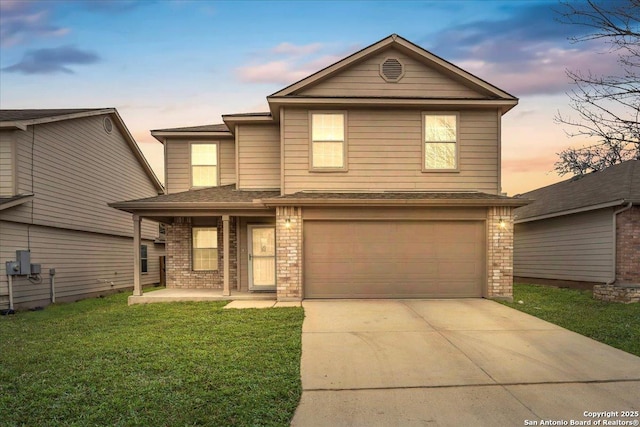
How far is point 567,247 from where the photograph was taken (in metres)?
14.5

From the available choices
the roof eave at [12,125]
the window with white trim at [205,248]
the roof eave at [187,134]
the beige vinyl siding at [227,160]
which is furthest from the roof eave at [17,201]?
the beige vinyl siding at [227,160]

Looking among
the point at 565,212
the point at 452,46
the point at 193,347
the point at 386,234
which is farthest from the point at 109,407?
the point at 452,46

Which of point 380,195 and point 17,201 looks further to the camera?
point 17,201

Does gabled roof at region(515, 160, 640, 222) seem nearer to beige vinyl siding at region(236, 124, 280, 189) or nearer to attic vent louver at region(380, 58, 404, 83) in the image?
attic vent louver at region(380, 58, 404, 83)

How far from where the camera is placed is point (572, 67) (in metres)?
6.41

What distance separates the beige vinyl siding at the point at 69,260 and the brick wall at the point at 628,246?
58.7 feet

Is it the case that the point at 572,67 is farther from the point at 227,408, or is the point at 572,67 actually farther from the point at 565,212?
the point at 565,212

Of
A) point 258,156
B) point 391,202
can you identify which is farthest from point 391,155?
point 258,156

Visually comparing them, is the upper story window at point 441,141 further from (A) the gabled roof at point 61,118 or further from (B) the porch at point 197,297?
(A) the gabled roof at point 61,118

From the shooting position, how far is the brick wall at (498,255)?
33.3 feet

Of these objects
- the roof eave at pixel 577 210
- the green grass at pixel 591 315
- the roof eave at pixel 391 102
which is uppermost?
the roof eave at pixel 391 102

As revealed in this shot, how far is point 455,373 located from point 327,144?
7009 millimetres

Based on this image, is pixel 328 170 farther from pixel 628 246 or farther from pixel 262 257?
pixel 628 246

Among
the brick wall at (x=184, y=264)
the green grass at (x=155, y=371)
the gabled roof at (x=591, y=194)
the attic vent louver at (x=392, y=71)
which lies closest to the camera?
the green grass at (x=155, y=371)
